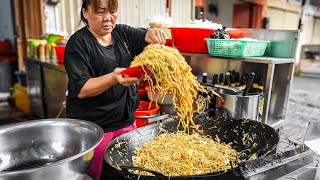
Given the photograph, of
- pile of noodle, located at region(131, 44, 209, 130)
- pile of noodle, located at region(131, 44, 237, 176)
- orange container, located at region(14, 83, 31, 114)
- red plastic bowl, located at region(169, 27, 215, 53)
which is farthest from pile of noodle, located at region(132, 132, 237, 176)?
orange container, located at region(14, 83, 31, 114)

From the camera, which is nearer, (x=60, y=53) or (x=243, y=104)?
(x=243, y=104)

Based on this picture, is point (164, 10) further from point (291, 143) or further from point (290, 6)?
point (290, 6)

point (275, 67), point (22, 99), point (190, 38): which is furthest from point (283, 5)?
point (22, 99)

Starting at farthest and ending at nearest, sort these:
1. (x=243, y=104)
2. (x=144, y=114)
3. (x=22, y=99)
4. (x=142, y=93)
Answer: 1. (x=22, y=99)
2. (x=142, y=93)
3. (x=144, y=114)
4. (x=243, y=104)

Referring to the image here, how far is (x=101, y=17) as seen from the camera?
171 cm

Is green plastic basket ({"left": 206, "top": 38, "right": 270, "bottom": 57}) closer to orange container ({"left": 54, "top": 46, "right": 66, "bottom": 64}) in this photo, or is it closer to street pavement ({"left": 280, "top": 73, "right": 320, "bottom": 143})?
street pavement ({"left": 280, "top": 73, "right": 320, "bottom": 143})

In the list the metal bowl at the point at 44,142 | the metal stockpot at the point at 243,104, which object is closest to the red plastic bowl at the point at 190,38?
the metal stockpot at the point at 243,104

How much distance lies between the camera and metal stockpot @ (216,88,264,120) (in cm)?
233

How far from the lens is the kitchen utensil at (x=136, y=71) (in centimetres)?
138

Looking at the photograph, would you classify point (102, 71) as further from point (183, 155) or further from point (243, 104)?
point (243, 104)

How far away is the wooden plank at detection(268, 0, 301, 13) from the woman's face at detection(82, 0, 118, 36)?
33.1 ft

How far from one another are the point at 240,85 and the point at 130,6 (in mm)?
2812

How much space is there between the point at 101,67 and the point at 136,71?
48 centimetres

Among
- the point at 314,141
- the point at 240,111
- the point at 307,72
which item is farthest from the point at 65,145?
the point at 307,72
